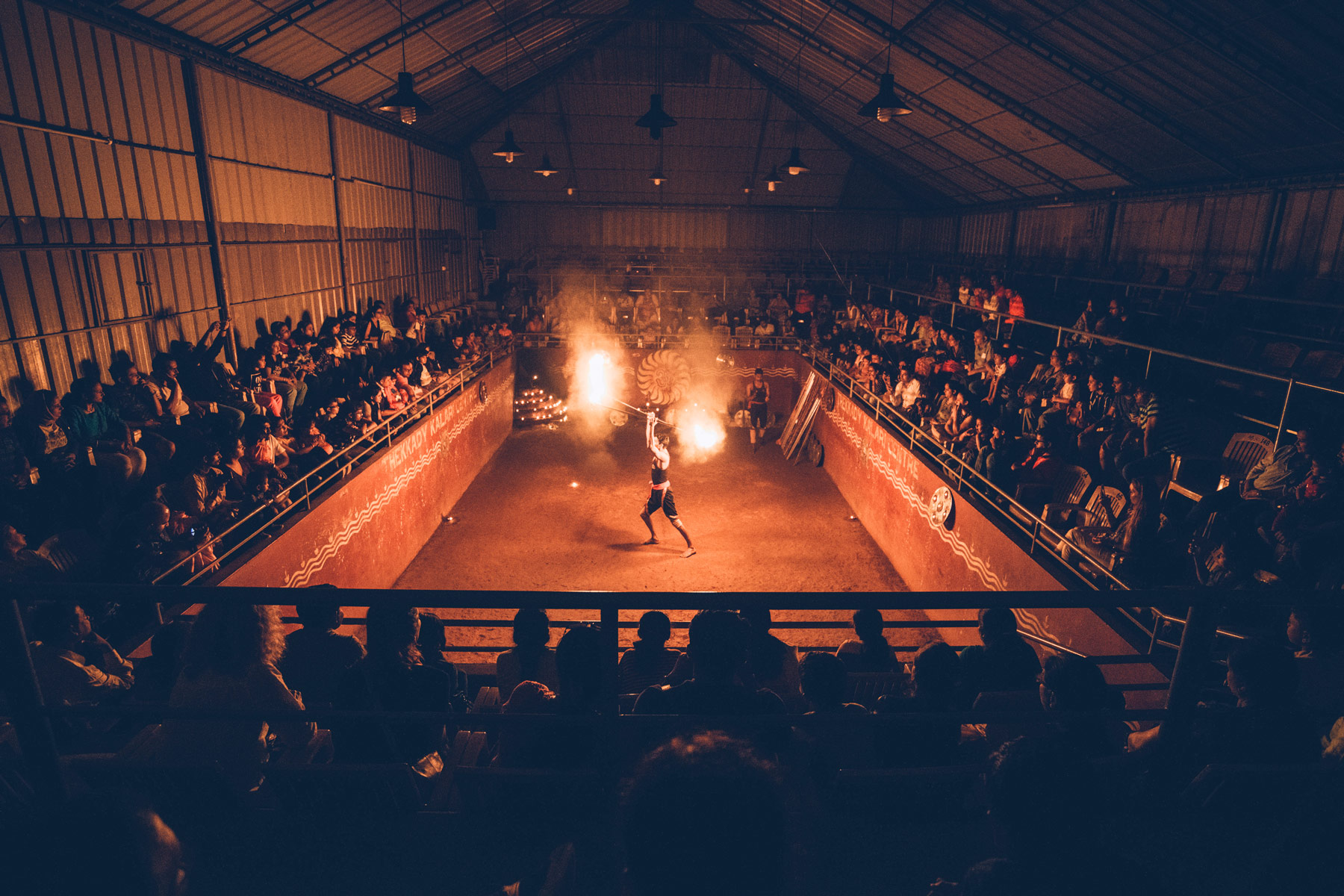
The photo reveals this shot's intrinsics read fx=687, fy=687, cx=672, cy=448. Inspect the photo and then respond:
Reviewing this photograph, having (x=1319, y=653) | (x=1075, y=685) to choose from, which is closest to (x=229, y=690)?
(x=1075, y=685)

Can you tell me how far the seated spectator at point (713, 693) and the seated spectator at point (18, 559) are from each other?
19.3ft

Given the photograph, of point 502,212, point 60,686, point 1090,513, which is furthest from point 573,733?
point 502,212

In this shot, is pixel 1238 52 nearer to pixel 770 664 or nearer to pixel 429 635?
pixel 770 664

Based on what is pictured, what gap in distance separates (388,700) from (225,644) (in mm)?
785

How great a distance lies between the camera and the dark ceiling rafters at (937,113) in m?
17.8

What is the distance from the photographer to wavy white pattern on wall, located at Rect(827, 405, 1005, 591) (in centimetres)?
894

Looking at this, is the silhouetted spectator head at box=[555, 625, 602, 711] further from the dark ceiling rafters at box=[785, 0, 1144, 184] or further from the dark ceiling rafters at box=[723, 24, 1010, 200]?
the dark ceiling rafters at box=[723, 24, 1010, 200]

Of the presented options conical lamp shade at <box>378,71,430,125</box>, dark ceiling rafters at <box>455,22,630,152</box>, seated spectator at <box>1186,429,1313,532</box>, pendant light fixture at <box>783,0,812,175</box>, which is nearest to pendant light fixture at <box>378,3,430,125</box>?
conical lamp shade at <box>378,71,430,125</box>

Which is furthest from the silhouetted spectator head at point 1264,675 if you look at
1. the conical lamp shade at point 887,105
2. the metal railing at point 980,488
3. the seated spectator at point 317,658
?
the conical lamp shade at point 887,105

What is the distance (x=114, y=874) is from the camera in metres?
1.74

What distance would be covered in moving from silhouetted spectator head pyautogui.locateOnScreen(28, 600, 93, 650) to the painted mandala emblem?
1757cm

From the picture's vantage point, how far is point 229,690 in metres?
3.18

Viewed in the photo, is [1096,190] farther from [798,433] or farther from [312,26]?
[312,26]

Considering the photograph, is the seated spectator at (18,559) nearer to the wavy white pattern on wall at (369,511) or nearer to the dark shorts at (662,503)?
the wavy white pattern on wall at (369,511)
